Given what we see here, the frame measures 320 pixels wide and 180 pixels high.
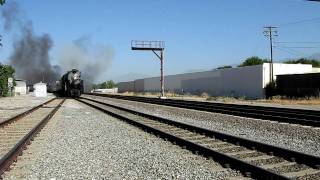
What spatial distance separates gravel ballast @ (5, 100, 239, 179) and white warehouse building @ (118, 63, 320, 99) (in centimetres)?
4786

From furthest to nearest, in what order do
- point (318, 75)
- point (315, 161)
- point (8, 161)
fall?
1. point (318, 75)
2. point (8, 161)
3. point (315, 161)

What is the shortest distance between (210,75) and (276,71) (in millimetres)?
14578

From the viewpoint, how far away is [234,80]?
66.3 metres

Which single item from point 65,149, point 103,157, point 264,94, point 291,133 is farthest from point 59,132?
point 264,94

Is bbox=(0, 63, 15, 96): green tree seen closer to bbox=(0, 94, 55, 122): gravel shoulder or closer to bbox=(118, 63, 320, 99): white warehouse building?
bbox=(0, 94, 55, 122): gravel shoulder

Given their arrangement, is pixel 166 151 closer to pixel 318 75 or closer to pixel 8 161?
pixel 8 161

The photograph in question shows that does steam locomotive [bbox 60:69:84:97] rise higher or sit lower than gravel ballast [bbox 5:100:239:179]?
higher

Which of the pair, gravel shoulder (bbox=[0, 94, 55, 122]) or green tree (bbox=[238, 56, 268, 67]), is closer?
gravel shoulder (bbox=[0, 94, 55, 122])

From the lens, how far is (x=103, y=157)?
10195 mm

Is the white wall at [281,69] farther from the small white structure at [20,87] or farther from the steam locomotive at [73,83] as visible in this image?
the small white structure at [20,87]

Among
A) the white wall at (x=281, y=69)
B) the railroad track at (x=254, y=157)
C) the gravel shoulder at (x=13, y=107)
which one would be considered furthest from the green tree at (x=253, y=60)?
the railroad track at (x=254, y=157)

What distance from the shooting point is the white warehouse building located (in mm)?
60219

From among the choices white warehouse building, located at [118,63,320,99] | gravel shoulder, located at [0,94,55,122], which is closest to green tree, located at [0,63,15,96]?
gravel shoulder, located at [0,94,55,122]

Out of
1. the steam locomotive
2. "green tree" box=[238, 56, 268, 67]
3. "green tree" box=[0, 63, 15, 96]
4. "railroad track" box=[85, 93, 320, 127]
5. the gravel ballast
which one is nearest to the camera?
the gravel ballast
